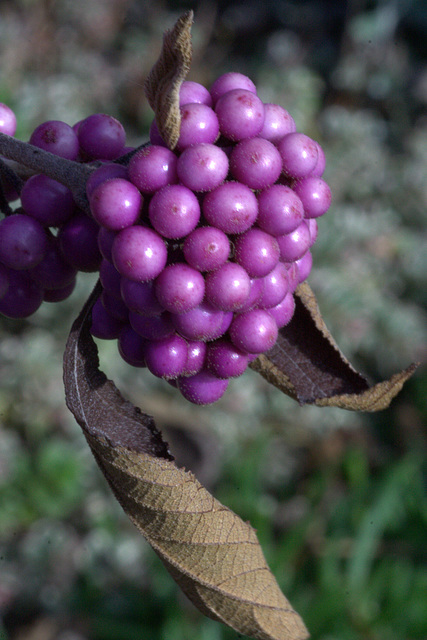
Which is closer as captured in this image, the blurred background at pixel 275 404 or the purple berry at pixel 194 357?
the purple berry at pixel 194 357

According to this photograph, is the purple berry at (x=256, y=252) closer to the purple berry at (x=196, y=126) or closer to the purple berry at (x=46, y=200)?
the purple berry at (x=196, y=126)

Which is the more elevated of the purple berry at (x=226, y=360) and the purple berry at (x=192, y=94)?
the purple berry at (x=192, y=94)

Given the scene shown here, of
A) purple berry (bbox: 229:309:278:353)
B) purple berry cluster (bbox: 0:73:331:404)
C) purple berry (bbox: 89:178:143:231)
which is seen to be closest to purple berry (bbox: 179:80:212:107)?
purple berry cluster (bbox: 0:73:331:404)

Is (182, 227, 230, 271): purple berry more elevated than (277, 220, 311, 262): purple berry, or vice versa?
(277, 220, 311, 262): purple berry

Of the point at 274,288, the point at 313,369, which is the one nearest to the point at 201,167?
the point at 274,288

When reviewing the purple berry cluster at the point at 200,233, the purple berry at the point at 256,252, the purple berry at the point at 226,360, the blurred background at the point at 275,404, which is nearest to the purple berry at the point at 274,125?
the purple berry cluster at the point at 200,233

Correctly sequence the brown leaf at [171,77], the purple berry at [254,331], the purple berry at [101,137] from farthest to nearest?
1. the purple berry at [101,137]
2. the purple berry at [254,331]
3. the brown leaf at [171,77]

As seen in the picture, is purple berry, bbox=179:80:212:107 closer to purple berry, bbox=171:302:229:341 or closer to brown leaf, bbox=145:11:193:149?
brown leaf, bbox=145:11:193:149
